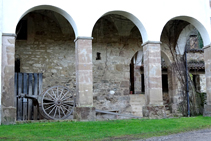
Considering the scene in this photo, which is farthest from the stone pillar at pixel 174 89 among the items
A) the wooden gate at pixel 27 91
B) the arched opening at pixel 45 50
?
the wooden gate at pixel 27 91

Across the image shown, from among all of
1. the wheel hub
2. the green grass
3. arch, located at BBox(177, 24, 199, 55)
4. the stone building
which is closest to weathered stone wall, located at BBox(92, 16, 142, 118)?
the stone building

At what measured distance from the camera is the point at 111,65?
12289mm

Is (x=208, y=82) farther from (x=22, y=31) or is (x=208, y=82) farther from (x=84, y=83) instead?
(x=22, y=31)

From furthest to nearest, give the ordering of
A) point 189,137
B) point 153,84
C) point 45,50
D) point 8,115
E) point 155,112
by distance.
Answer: point 45,50
point 153,84
point 155,112
point 8,115
point 189,137

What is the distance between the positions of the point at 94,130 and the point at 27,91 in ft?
15.5

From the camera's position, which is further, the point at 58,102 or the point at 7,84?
the point at 58,102

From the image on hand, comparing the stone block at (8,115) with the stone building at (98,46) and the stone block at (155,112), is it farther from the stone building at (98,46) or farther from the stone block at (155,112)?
the stone block at (155,112)

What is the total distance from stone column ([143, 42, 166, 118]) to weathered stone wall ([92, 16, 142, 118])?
278cm

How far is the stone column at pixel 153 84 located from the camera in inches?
363

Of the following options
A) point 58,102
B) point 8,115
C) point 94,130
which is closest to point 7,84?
point 8,115

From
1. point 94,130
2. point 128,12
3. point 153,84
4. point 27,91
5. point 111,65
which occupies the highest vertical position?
point 128,12

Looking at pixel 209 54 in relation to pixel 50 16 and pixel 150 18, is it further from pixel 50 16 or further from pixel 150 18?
pixel 50 16

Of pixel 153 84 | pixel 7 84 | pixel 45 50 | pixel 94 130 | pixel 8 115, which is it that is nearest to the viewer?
pixel 94 130

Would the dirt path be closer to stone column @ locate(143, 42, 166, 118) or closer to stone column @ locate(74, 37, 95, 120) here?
stone column @ locate(143, 42, 166, 118)
